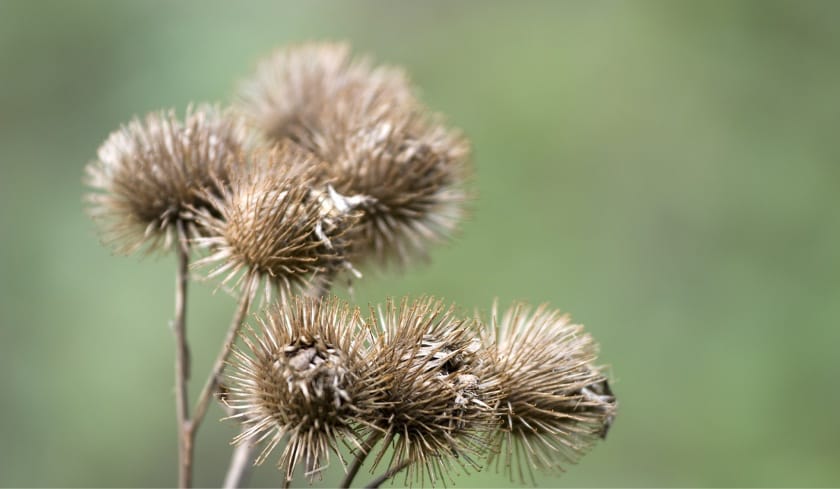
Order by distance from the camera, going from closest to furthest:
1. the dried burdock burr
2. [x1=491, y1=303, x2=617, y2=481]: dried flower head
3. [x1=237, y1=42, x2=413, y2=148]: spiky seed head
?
[x1=491, y1=303, x2=617, y2=481]: dried flower head < the dried burdock burr < [x1=237, y1=42, x2=413, y2=148]: spiky seed head

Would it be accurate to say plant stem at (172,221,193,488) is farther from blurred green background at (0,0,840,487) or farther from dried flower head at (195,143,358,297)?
blurred green background at (0,0,840,487)

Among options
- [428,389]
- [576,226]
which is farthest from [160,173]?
[576,226]

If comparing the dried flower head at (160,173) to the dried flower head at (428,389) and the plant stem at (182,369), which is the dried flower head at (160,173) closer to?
the plant stem at (182,369)

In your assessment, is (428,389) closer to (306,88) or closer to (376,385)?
(376,385)

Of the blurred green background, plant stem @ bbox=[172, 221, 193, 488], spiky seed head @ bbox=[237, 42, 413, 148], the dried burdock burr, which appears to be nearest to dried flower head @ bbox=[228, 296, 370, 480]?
plant stem @ bbox=[172, 221, 193, 488]

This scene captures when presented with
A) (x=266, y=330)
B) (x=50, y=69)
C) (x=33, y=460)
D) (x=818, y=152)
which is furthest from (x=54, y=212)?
(x=818, y=152)

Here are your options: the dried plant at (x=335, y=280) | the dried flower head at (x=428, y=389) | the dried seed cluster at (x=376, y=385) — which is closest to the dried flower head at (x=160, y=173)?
the dried plant at (x=335, y=280)

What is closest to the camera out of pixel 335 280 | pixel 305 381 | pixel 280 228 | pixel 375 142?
pixel 305 381
